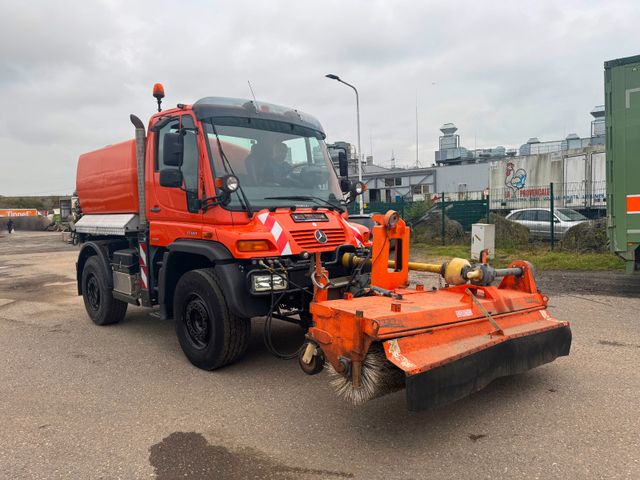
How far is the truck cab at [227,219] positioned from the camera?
4555 mm

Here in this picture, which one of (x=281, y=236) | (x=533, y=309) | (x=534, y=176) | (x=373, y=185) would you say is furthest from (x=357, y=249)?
(x=373, y=185)

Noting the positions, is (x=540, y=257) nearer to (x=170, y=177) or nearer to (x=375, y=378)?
(x=170, y=177)

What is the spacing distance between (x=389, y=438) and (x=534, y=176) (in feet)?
71.6

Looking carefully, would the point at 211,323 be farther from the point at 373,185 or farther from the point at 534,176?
the point at 373,185

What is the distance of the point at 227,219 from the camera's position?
4.68 m

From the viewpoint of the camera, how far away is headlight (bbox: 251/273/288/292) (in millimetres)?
4410

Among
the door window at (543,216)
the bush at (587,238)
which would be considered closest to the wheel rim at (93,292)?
the bush at (587,238)

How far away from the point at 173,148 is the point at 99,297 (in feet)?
10.8

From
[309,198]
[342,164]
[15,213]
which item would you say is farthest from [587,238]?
[15,213]

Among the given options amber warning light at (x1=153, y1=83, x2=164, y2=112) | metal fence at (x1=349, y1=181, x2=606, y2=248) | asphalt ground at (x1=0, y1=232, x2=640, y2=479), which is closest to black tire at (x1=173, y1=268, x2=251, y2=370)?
asphalt ground at (x1=0, y1=232, x2=640, y2=479)

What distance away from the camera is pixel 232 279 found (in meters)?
4.42

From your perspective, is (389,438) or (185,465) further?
(389,438)

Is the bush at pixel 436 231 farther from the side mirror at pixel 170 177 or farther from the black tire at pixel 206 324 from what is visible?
the side mirror at pixel 170 177

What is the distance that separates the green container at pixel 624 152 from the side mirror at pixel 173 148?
23.7ft
